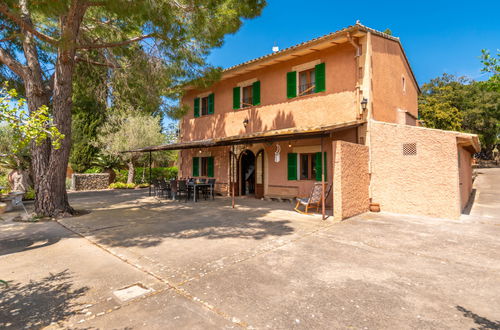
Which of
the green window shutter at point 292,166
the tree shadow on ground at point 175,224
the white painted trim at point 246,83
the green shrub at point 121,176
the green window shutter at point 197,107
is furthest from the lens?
the green shrub at point 121,176

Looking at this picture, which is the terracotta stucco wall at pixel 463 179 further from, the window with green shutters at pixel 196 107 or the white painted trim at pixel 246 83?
the window with green shutters at pixel 196 107

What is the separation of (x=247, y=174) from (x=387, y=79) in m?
7.26

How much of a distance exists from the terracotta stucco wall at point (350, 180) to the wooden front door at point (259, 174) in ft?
14.9

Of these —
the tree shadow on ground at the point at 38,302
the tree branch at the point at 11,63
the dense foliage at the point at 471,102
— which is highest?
the dense foliage at the point at 471,102

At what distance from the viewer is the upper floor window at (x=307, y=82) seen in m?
9.98

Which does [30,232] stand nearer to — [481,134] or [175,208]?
[175,208]

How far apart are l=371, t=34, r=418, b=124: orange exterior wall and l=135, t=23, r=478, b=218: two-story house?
4cm

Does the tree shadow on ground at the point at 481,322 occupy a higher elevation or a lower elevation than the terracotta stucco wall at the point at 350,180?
lower

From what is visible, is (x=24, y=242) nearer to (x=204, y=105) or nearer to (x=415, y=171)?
(x=415, y=171)

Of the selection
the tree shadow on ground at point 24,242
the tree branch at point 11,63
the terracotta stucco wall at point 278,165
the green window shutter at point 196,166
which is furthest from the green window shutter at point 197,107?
the tree shadow on ground at point 24,242

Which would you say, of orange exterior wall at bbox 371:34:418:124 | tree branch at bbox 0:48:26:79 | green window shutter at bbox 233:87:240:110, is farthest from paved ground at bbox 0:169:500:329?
green window shutter at bbox 233:87:240:110

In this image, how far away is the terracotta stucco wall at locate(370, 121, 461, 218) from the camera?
277 inches

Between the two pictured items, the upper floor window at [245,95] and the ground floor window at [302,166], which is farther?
the upper floor window at [245,95]

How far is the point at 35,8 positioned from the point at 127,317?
6.95 meters
